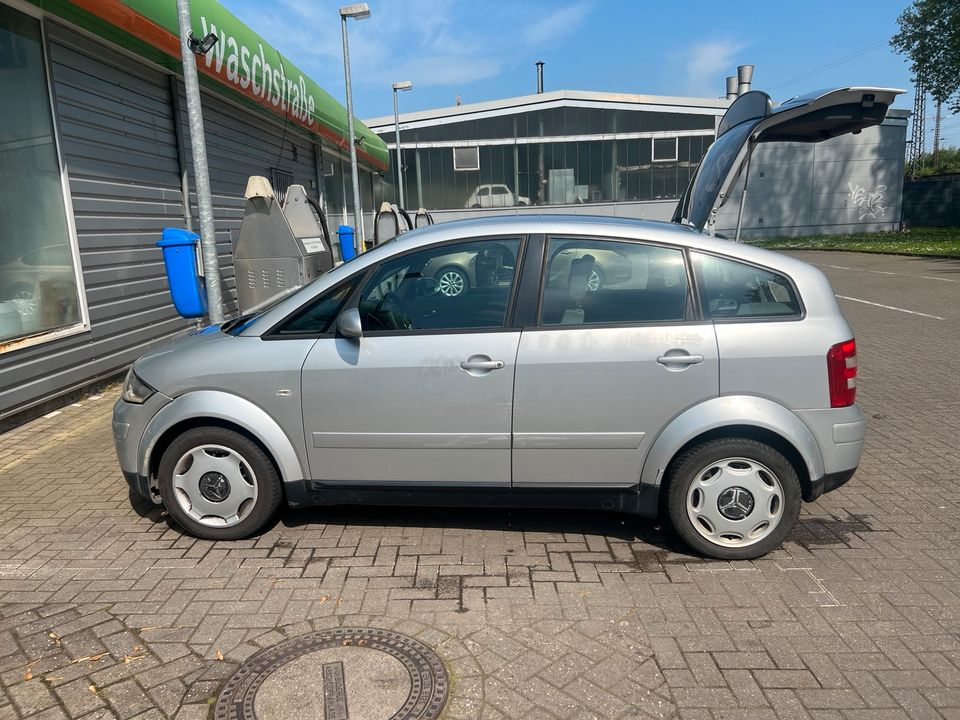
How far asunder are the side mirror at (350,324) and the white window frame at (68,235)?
4.08 meters

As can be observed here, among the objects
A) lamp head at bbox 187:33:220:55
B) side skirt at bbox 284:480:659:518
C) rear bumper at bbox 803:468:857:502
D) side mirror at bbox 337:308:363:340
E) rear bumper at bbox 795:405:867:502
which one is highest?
lamp head at bbox 187:33:220:55

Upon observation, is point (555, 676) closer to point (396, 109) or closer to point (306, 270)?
point (306, 270)

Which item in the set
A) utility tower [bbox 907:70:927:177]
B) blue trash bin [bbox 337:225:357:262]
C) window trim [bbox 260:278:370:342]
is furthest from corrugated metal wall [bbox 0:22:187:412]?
utility tower [bbox 907:70:927:177]

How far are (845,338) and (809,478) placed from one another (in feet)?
2.38

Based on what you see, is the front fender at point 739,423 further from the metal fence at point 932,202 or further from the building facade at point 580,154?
the metal fence at point 932,202

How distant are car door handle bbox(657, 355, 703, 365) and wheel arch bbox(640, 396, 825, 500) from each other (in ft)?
0.72

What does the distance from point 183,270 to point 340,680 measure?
5574mm

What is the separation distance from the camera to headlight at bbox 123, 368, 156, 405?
3795mm

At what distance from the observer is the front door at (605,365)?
3.44m

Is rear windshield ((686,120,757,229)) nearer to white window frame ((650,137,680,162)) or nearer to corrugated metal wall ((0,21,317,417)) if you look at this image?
corrugated metal wall ((0,21,317,417))

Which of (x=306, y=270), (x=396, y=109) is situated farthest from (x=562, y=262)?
(x=396, y=109)

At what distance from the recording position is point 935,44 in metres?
33.9

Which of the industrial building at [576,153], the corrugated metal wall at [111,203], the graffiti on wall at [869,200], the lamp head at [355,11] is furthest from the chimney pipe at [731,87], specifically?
the corrugated metal wall at [111,203]

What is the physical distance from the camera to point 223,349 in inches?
148
